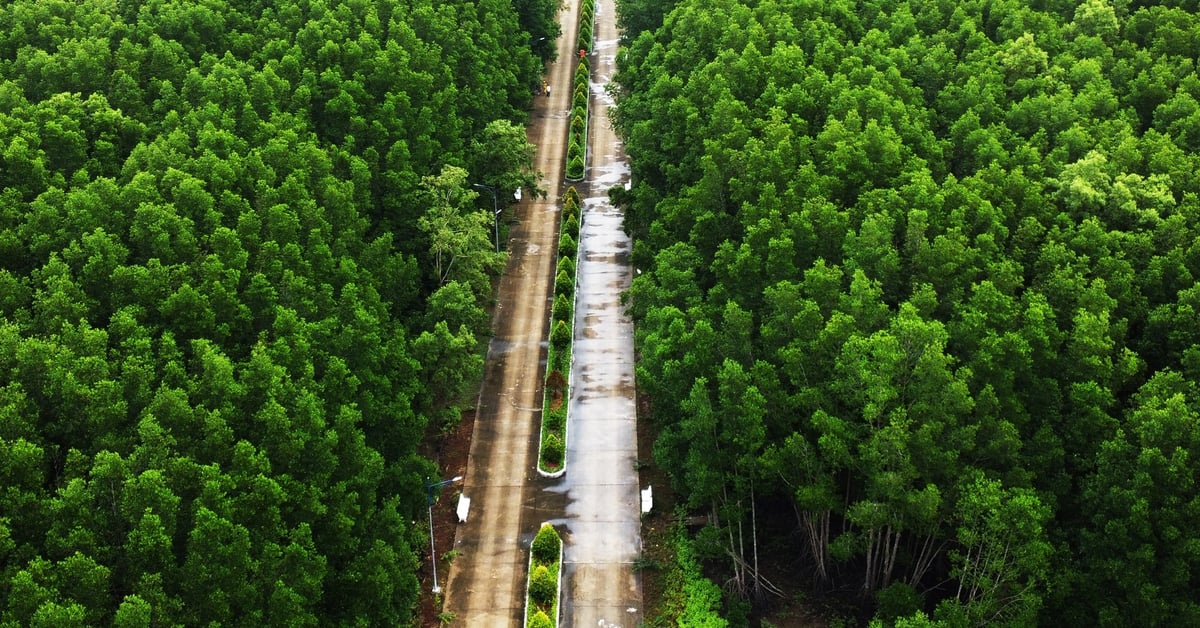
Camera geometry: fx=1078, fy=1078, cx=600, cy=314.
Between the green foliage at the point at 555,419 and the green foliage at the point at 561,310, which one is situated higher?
the green foliage at the point at 561,310

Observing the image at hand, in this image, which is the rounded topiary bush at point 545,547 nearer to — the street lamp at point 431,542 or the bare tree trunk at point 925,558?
the street lamp at point 431,542

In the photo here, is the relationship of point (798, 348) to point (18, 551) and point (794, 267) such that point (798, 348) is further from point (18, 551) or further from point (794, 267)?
point (18, 551)

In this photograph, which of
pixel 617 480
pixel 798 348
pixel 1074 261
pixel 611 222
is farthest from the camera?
pixel 611 222

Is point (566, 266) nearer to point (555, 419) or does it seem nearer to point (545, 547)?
point (555, 419)

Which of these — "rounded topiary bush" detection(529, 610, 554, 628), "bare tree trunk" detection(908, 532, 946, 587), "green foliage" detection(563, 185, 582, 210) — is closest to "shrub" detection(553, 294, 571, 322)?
"green foliage" detection(563, 185, 582, 210)

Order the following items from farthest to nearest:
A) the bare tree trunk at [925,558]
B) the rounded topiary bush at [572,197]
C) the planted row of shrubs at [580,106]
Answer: the planted row of shrubs at [580,106] → the rounded topiary bush at [572,197] → the bare tree trunk at [925,558]

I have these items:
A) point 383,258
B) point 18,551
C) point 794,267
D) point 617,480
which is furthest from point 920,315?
point 18,551

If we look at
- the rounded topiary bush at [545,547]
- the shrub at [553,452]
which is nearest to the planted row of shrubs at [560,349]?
the shrub at [553,452]
